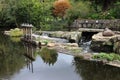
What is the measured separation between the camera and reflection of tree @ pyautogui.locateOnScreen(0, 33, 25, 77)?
81.1ft

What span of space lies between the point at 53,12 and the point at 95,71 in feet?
124

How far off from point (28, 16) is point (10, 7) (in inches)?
184

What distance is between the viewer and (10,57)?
29453 mm

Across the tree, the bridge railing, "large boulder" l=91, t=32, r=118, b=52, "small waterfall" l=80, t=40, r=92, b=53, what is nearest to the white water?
"small waterfall" l=80, t=40, r=92, b=53

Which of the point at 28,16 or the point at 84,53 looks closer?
the point at 84,53

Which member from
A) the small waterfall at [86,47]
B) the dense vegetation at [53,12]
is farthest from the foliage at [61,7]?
the small waterfall at [86,47]

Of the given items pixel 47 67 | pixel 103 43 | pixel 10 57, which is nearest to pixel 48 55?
pixel 10 57

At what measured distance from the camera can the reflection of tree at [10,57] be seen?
24733 mm

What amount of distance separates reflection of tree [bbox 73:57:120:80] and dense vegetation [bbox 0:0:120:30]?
25342mm

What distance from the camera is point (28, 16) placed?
5034 cm

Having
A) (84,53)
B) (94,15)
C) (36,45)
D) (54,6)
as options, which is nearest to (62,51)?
(84,53)

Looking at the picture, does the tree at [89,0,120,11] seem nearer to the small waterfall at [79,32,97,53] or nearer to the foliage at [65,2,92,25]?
the foliage at [65,2,92,25]

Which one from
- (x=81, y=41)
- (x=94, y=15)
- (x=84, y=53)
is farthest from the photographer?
(x=94, y=15)

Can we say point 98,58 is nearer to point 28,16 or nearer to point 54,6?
point 28,16
